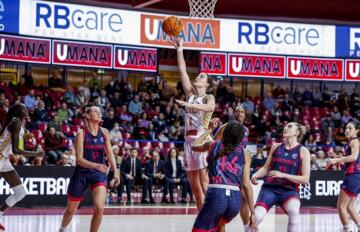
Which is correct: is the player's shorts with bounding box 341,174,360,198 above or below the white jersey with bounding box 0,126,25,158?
below

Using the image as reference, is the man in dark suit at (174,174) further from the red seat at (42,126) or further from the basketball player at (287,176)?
the basketball player at (287,176)

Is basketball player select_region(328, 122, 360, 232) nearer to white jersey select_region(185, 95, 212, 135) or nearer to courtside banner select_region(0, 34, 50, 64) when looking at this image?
white jersey select_region(185, 95, 212, 135)

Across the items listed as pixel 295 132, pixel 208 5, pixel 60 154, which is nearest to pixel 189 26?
pixel 208 5

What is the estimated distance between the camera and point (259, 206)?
28.5 ft

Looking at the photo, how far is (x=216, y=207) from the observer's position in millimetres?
7059

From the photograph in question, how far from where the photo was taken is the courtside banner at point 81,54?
65.5 feet

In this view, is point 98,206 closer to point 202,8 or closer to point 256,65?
point 202,8

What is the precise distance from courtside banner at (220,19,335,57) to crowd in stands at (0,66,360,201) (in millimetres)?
2300

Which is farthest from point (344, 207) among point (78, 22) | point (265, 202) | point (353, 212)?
point (78, 22)

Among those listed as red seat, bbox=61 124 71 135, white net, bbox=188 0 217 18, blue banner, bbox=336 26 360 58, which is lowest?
red seat, bbox=61 124 71 135

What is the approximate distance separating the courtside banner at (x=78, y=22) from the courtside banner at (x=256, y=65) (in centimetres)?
325

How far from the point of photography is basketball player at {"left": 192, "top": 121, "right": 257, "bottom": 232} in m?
7.08

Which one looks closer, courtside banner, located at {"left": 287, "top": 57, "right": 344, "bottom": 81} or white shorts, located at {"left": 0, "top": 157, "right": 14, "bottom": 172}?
white shorts, located at {"left": 0, "top": 157, "right": 14, "bottom": 172}

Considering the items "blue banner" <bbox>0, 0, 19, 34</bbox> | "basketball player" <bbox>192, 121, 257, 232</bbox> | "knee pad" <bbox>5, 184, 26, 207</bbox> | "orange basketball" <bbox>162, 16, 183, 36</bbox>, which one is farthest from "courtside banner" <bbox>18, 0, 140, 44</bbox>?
"basketball player" <bbox>192, 121, 257, 232</bbox>
